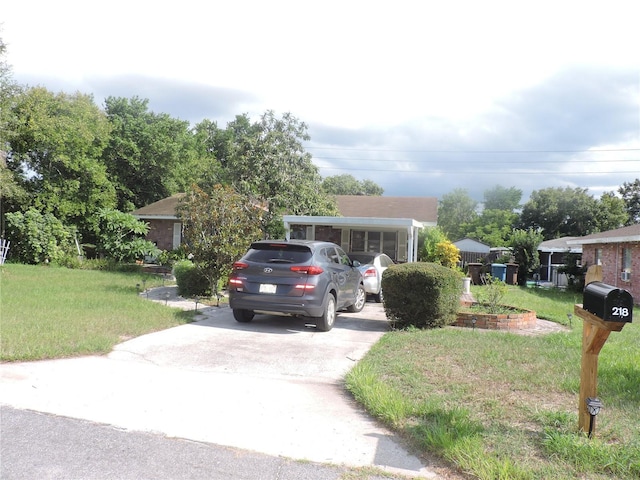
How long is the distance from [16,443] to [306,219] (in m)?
14.2

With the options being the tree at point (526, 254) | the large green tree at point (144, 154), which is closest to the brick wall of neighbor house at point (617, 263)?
the tree at point (526, 254)

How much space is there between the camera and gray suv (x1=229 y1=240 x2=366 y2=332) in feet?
26.6

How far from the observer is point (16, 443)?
11.8 feet

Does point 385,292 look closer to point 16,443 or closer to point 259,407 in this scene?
point 259,407

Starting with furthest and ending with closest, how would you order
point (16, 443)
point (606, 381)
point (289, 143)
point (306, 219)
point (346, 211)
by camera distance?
1. point (346, 211)
2. point (289, 143)
3. point (306, 219)
4. point (606, 381)
5. point (16, 443)

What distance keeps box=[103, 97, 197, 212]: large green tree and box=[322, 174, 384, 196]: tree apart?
22588 mm

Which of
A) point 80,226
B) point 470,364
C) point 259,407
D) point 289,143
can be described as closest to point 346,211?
point 289,143

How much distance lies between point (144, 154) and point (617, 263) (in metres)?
27.3

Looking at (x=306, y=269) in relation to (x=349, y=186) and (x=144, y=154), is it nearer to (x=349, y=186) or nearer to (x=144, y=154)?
(x=144, y=154)

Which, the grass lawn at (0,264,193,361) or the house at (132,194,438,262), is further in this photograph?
the house at (132,194,438,262)

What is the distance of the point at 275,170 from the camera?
19.8 metres

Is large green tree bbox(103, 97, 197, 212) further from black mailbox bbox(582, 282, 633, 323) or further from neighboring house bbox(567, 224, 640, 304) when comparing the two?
black mailbox bbox(582, 282, 633, 323)

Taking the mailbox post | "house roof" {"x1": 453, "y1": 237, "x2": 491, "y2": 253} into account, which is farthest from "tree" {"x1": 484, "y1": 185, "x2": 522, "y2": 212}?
the mailbox post

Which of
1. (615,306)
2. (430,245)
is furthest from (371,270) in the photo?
(615,306)
